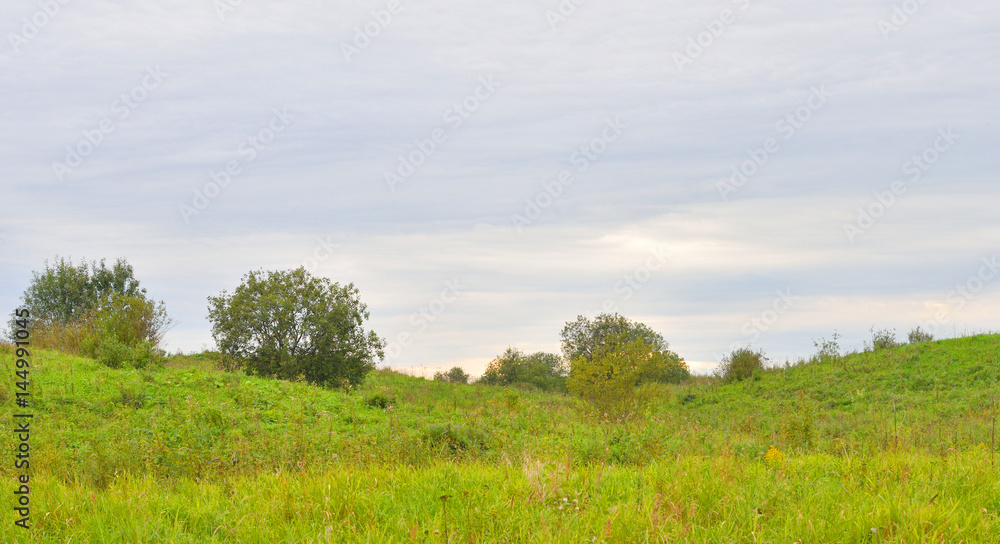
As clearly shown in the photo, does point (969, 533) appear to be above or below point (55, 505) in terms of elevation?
below

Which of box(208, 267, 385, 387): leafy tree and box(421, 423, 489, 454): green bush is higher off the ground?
box(208, 267, 385, 387): leafy tree

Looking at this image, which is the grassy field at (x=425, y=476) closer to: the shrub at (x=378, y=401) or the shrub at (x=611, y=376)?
the shrub at (x=378, y=401)

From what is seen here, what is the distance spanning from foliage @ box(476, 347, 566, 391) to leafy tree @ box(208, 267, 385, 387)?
20.9m

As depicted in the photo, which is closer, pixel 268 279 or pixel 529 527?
pixel 529 527

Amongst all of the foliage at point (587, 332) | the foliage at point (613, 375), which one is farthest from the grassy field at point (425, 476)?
the foliage at point (587, 332)

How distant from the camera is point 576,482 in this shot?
17.8 ft

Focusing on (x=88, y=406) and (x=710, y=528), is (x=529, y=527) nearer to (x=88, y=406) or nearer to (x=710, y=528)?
(x=710, y=528)

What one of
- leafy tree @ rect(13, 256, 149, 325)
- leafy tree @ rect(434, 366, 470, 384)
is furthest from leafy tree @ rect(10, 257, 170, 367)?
leafy tree @ rect(434, 366, 470, 384)

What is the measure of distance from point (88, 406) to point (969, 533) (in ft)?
45.3

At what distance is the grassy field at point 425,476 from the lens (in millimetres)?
Answer: 4395

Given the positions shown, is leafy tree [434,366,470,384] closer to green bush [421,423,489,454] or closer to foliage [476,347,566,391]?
foliage [476,347,566,391]

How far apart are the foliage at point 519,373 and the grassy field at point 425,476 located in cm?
2823

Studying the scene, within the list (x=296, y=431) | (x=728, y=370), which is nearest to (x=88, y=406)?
(x=296, y=431)

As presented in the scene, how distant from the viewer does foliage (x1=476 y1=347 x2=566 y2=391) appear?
4378 centimetres
